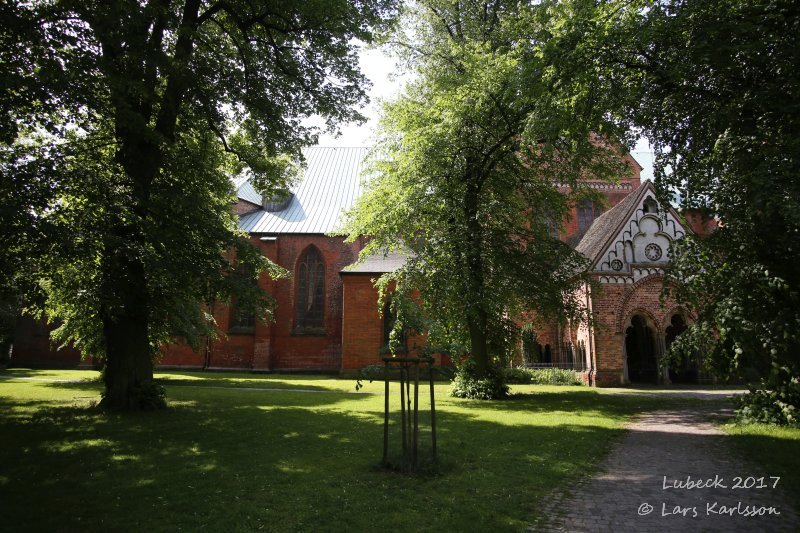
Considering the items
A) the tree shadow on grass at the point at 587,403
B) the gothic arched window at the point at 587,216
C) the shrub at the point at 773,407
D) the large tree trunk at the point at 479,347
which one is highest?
the gothic arched window at the point at 587,216

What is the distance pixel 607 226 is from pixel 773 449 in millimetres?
16327

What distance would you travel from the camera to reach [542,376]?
22.1 m

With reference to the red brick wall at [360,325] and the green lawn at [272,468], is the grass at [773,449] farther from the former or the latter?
the red brick wall at [360,325]

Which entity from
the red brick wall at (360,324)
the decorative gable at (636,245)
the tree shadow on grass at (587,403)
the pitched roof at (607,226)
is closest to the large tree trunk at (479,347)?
the tree shadow on grass at (587,403)

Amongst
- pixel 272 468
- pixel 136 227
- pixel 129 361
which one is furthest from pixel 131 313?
pixel 272 468

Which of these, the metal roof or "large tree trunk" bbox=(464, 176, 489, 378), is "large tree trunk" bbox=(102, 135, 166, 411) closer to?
"large tree trunk" bbox=(464, 176, 489, 378)

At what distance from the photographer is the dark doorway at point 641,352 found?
2109 cm

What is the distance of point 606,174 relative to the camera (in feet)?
50.8

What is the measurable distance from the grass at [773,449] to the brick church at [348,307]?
10735 millimetres

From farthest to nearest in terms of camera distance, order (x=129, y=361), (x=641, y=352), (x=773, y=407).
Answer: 1. (x=641, y=352)
2. (x=129, y=361)
3. (x=773, y=407)

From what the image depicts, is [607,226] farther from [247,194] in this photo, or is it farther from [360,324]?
[247,194]

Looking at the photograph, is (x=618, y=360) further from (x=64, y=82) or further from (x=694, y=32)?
(x=64, y=82)

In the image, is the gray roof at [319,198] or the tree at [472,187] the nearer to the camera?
the tree at [472,187]

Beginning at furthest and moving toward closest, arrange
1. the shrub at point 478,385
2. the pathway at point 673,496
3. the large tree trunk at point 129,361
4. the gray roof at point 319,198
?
the gray roof at point 319,198 → the shrub at point 478,385 → the large tree trunk at point 129,361 → the pathway at point 673,496
